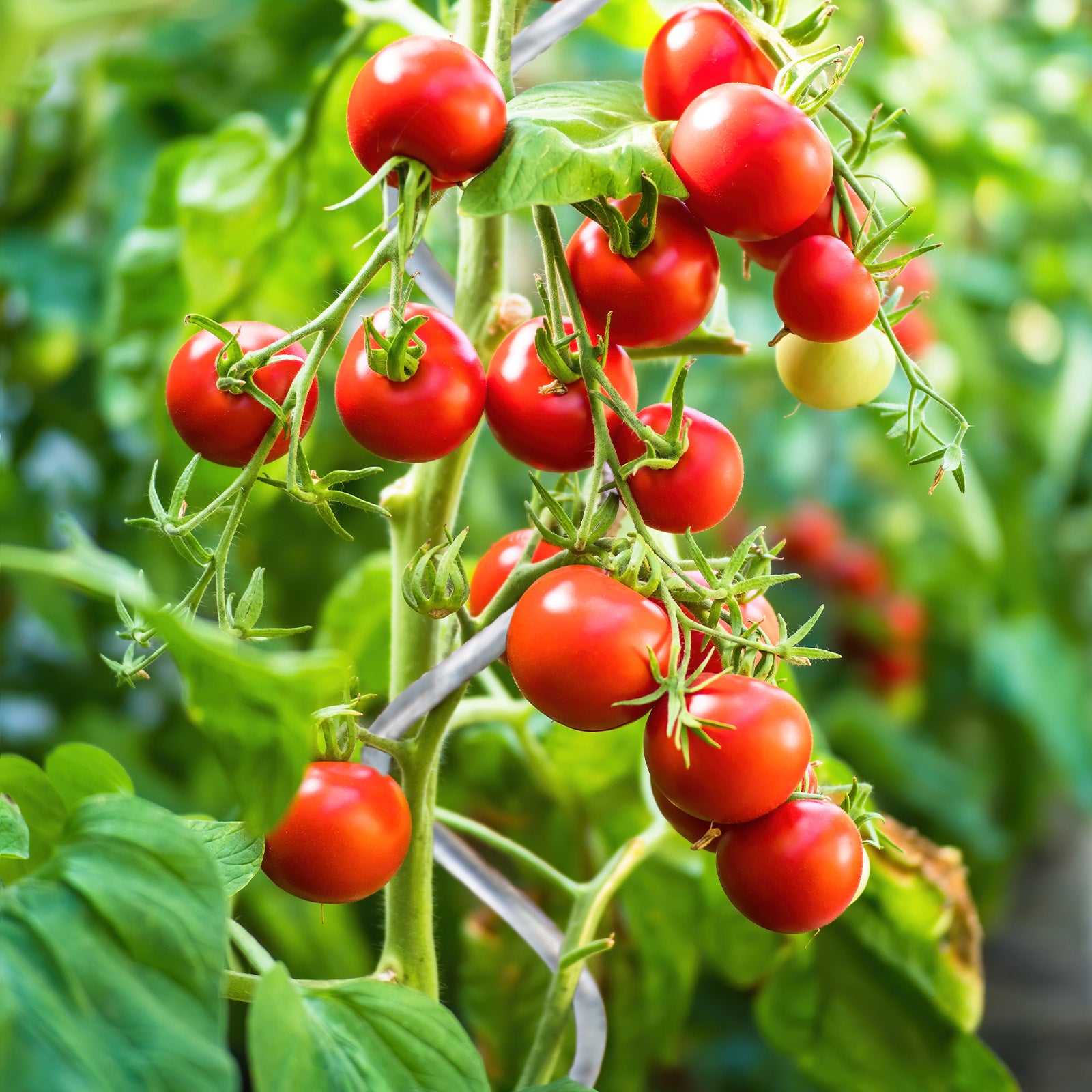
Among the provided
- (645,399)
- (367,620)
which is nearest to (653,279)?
(367,620)

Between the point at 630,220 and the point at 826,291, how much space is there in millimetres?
50

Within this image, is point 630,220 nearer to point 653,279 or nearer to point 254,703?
point 653,279

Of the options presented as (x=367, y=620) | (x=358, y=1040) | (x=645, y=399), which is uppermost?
(x=358, y=1040)

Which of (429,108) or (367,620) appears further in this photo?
(367,620)

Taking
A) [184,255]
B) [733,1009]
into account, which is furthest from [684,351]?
[733,1009]

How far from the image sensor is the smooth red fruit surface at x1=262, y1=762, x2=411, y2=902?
0.92 ft

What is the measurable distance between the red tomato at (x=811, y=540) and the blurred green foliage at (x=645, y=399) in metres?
0.04

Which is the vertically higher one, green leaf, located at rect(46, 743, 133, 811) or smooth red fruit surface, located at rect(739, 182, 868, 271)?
smooth red fruit surface, located at rect(739, 182, 868, 271)

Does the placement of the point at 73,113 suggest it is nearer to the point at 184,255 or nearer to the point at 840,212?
the point at 184,255

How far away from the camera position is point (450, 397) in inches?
10.7

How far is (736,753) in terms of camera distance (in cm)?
25

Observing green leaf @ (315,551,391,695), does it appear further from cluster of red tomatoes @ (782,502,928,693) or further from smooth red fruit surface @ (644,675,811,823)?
cluster of red tomatoes @ (782,502,928,693)

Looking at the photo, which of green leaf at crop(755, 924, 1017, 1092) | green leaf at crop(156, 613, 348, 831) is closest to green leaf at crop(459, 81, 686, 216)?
green leaf at crop(156, 613, 348, 831)

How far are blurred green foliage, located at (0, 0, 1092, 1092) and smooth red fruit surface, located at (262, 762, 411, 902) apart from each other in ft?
0.08
